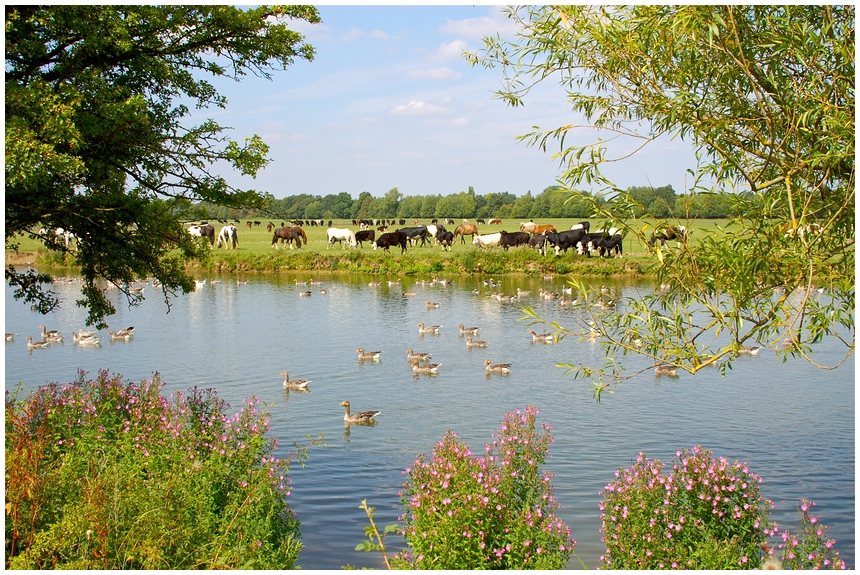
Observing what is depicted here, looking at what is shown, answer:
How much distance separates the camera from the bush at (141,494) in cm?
668

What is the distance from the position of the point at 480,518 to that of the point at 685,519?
191 centimetres

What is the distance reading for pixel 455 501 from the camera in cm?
752

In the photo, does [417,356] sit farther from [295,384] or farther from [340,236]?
[340,236]

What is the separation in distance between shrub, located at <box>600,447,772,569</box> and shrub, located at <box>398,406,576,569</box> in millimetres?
563

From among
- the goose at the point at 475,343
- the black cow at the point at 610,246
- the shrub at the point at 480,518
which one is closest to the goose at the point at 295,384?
the goose at the point at 475,343

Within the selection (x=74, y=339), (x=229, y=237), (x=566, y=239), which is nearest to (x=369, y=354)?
(x=74, y=339)

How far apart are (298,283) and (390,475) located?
27304 millimetres

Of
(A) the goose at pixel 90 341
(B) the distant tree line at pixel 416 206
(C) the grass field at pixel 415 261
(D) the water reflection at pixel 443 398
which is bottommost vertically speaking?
(D) the water reflection at pixel 443 398

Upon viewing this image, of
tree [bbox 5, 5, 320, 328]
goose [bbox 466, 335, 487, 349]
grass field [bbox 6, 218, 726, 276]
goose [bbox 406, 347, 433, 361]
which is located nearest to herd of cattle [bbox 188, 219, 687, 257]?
grass field [bbox 6, 218, 726, 276]

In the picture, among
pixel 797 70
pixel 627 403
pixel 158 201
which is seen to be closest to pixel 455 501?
pixel 797 70

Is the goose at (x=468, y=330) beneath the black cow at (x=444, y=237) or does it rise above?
beneath

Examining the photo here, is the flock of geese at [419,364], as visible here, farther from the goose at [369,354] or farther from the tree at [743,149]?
the tree at [743,149]

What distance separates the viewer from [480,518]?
294 inches

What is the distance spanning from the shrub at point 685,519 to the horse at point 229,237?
48.6m
